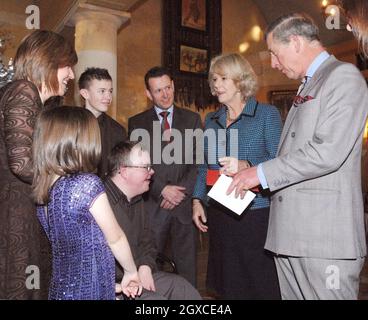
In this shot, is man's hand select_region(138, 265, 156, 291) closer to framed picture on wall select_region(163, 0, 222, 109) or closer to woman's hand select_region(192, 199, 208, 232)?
woman's hand select_region(192, 199, 208, 232)

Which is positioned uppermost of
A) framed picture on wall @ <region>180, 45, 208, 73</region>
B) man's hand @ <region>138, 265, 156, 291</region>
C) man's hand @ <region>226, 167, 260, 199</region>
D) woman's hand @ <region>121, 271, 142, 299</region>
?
framed picture on wall @ <region>180, 45, 208, 73</region>

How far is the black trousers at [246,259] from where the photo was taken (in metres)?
2.70

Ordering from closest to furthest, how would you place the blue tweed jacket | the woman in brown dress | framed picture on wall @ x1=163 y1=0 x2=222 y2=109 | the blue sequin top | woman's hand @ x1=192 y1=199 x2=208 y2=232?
1. the blue sequin top
2. the woman in brown dress
3. the blue tweed jacket
4. woman's hand @ x1=192 y1=199 x2=208 y2=232
5. framed picture on wall @ x1=163 y1=0 x2=222 y2=109

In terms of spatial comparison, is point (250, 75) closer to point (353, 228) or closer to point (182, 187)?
point (182, 187)

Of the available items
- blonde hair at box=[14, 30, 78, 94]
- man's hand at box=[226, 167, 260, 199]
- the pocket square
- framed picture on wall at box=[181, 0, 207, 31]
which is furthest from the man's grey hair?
framed picture on wall at box=[181, 0, 207, 31]

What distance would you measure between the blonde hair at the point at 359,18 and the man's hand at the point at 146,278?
163 cm

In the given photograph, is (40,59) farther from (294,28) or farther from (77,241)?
(294,28)

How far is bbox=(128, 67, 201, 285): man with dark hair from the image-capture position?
356 centimetres

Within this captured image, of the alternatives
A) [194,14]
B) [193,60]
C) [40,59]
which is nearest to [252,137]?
[40,59]

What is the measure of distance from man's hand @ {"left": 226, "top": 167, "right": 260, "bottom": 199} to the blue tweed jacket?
0.58 m

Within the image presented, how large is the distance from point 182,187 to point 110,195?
3.53 feet

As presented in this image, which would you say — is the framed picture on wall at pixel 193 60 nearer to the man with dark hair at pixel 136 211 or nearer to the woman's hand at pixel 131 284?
the man with dark hair at pixel 136 211

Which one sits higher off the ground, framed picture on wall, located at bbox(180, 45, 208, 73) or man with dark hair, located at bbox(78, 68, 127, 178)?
framed picture on wall, located at bbox(180, 45, 208, 73)
